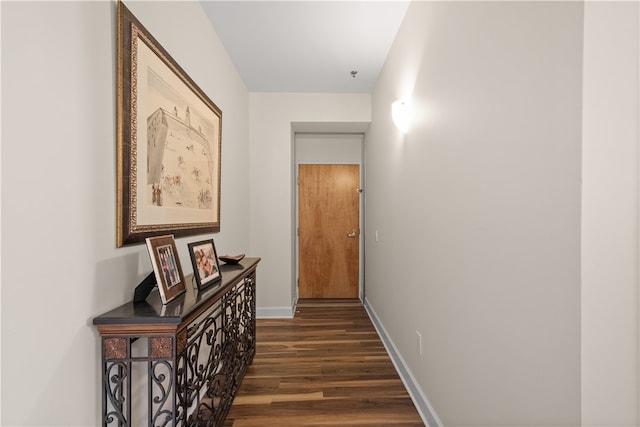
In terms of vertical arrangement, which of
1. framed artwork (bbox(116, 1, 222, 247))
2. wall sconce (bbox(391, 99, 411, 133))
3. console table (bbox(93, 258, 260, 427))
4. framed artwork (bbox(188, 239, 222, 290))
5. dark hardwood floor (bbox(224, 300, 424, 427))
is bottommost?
dark hardwood floor (bbox(224, 300, 424, 427))

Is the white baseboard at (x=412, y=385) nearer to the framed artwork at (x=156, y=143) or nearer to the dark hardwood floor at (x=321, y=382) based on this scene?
the dark hardwood floor at (x=321, y=382)

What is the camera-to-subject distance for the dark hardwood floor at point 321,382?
5.86 feet

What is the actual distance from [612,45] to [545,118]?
211 mm

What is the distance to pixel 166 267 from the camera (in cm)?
126

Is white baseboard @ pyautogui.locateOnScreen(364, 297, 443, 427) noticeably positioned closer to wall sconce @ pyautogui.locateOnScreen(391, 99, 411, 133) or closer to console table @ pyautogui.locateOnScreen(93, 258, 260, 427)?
console table @ pyautogui.locateOnScreen(93, 258, 260, 427)

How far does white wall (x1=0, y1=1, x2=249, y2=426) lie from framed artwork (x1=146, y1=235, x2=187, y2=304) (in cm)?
12

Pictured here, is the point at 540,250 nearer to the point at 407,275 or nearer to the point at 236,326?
the point at 407,275

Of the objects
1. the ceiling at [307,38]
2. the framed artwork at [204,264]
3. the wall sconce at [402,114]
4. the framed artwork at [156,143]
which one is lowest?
the framed artwork at [204,264]

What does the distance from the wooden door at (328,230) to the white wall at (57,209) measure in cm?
305

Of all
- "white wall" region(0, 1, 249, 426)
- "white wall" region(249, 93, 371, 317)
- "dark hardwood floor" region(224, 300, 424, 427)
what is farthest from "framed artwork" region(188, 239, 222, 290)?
"white wall" region(249, 93, 371, 317)

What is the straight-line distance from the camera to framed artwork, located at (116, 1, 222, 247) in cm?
116

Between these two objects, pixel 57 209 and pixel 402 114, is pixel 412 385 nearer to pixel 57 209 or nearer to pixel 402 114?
pixel 402 114

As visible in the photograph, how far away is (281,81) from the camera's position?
3.15 meters

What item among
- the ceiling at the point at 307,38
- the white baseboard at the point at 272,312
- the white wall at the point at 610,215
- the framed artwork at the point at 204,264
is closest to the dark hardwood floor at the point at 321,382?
the white baseboard at the point at 272,312
